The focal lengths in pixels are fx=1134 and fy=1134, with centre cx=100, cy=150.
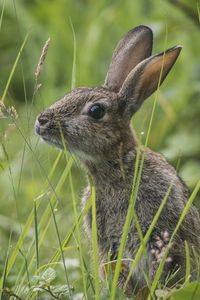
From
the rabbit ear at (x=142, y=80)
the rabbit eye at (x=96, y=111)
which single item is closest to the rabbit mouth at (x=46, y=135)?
the rabbit eye at (x=96, y=111)

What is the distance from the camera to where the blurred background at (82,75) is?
7590mm

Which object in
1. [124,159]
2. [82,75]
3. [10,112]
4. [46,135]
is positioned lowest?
[82,75]

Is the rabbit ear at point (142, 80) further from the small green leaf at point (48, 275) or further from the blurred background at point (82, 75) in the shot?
the small green leaf at point (48, 275)

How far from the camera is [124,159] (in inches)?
241

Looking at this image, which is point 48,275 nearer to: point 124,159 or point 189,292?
point 189,292

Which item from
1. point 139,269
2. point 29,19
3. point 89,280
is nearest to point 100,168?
point 139,269

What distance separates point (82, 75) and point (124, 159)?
112 inches

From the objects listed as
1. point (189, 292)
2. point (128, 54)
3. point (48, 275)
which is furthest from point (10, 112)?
point (128, 54)

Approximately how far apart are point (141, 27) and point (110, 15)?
2.56 metres

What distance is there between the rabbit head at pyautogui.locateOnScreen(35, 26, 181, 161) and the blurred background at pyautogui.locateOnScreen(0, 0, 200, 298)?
565 millimetres

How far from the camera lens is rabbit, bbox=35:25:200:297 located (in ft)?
18.9

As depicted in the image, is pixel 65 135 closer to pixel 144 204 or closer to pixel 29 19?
pixel 144 204

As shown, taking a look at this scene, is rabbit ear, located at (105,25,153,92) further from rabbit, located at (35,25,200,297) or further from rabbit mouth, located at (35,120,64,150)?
rabbit mouth, located at (35,120,64,150)

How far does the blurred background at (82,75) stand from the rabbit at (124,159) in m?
0.65
